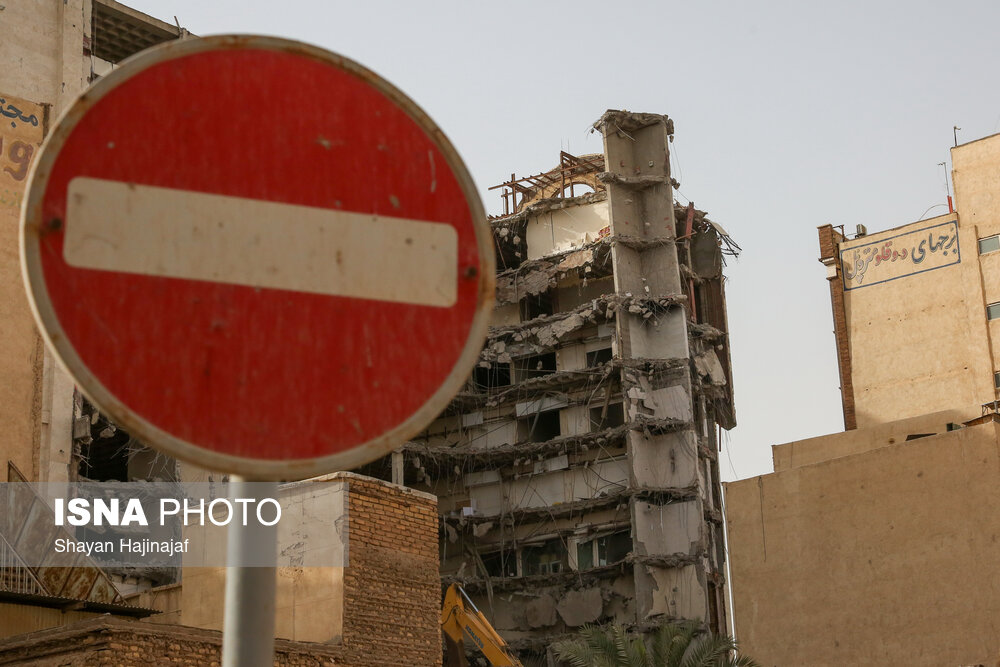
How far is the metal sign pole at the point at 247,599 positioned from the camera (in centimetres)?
203

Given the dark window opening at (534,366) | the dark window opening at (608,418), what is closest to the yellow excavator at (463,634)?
the dark window opening at (608,418)

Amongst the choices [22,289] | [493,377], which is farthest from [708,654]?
[493,377]

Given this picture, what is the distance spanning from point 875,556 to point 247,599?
101ft

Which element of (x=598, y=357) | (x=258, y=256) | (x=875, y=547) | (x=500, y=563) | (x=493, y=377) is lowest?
(x=258, y=256)

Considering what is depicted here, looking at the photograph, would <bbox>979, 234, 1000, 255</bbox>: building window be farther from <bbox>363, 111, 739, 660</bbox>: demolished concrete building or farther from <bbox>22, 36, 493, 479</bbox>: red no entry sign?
<bbox>22, 36, 493, 479</bbox>: red no entry sign

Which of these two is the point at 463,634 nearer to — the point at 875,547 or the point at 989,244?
the point at 875,547

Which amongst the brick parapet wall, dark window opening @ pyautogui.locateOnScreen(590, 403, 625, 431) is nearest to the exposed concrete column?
dark window opening @ pyautogui.locateOnScreen(590, 403, 625, 431)

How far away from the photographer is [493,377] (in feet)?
175

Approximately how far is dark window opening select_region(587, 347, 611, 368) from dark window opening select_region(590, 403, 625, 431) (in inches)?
67.2

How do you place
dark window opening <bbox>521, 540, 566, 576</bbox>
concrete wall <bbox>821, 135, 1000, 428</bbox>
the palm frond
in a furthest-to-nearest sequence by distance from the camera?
dark window opening <bbox>521, 540, 566, 576</bbox>, concrete wall <bbox>821, 135, 1000, 428</bbox>, the palm frond

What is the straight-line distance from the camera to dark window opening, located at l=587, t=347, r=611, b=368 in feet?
166

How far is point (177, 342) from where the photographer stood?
211 cm

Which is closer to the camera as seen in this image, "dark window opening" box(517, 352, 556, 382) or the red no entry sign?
the red no entry sign

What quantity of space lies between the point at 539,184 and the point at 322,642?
3555cm
